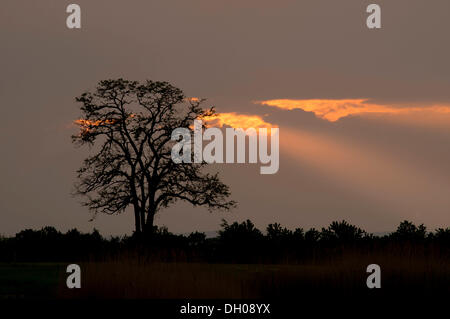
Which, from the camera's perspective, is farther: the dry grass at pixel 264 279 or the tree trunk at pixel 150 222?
the tree trunk at pixel 150 222

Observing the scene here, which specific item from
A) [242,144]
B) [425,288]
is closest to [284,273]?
[425,288]

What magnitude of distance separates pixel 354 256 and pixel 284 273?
2.70 meters

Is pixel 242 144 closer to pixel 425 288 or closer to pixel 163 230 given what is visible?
pixel 163 230

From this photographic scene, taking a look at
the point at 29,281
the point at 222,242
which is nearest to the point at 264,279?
the point at 29,281

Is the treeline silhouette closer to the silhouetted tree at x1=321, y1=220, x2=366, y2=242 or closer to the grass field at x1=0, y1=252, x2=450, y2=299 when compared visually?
the silhouetted tree at x1=321, y1=220, x2=366, y2=242

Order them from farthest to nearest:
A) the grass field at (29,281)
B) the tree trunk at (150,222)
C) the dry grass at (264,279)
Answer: the tree trunk at (150,222) < the grass field at (29,281) < the dry grass at (264,279)

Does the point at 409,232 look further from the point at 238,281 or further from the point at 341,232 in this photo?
the point at 238,281

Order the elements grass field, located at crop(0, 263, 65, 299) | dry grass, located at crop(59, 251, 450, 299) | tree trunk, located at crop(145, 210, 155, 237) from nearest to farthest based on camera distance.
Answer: dry grass, located at crop(59, 251, 450, 299) < grass field, located at crop(0, 263, 65, 299) < tree trunk, located at crop(145, 210, 155, 237)

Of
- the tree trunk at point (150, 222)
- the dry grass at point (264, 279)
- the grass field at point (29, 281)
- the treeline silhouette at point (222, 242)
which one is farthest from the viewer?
the tree trunk at point (150, 222)

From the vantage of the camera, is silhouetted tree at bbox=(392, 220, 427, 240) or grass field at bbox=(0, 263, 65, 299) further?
silhouetted tree at bbox=(392, 220, 427, 240)

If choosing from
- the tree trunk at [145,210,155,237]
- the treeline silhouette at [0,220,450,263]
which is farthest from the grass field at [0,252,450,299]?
the tree trunk at [145,210,155,237]

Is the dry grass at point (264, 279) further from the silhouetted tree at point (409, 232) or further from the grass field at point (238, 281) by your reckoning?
the silhouetted tree at point (409, 232)

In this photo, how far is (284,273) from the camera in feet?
79.9

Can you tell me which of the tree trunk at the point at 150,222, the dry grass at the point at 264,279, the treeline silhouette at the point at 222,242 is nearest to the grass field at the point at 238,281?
the dry grass at the point at 264,279
